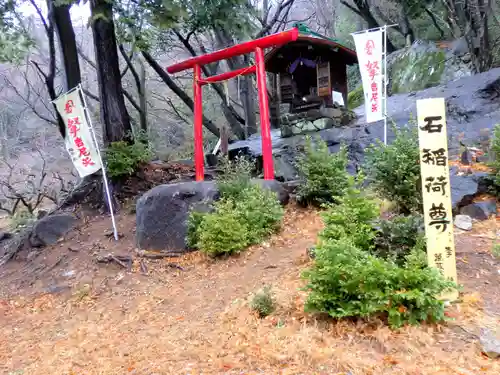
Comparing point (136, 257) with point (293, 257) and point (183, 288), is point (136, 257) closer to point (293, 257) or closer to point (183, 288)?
point (183, 288)

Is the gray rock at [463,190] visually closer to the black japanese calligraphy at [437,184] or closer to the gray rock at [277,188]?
the gray rock at [277,188]

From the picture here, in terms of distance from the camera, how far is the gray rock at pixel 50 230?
8.52m

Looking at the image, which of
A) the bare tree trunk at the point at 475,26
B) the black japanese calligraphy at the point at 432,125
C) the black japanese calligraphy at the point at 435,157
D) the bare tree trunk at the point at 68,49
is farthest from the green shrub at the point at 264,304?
the bare tree trunk at the point at 475,26

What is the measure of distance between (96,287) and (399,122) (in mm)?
7291

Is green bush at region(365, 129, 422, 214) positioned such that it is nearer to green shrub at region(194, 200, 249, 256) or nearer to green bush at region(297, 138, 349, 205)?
green bush at region(297, 138, 349, 205)

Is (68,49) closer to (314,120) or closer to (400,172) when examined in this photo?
(314,120)

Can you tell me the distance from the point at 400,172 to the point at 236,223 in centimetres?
233

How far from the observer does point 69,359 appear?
436 centimetres

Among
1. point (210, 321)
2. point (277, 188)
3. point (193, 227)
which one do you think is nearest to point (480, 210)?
point (277, 188)

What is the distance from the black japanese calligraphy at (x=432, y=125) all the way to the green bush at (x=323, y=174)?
3369mm

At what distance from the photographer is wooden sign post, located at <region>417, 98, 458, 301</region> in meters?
3.63

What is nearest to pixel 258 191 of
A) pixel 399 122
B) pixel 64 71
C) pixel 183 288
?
pixel 183 288

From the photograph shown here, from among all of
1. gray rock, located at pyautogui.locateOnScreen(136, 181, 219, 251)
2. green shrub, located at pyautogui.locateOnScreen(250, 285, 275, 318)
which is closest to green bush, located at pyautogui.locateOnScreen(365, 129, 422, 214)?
green shrub, located at pyautogui.locateOnScreen(250, 285, 275, 318)

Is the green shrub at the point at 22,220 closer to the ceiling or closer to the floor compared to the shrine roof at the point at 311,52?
closer to the floor
